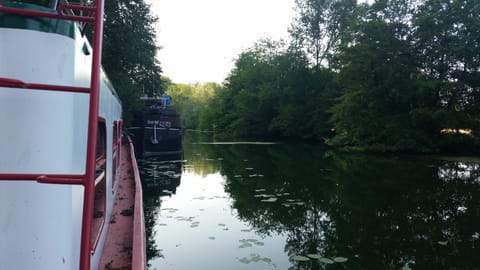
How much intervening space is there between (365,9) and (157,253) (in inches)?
989

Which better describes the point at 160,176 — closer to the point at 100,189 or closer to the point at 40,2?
the point at 100,189

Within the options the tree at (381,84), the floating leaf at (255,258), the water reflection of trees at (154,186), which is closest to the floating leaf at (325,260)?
the floating leaf at (255,258)

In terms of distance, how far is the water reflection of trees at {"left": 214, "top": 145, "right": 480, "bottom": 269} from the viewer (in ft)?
20.1

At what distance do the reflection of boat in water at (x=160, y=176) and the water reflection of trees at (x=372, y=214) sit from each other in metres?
1.91

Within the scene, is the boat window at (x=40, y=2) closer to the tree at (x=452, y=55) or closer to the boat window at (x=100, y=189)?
the boat window at (x=100, y=189)

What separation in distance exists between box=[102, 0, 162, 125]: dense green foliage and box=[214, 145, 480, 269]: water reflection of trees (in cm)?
785

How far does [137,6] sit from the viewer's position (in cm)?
2084

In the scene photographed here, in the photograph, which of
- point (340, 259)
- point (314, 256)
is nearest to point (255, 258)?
point (314, 256)

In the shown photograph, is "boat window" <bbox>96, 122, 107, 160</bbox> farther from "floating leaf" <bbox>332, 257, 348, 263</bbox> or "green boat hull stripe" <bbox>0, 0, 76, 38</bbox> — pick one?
"floating leaf" <bbox>332, 257, 348, 263</bbox>

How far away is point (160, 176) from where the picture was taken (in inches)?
531

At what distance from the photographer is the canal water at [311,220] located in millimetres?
5945

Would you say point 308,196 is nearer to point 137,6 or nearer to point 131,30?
point 131,30

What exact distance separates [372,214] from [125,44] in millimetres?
15878

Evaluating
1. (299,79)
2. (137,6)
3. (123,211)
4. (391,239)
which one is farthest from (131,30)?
(299,79)
